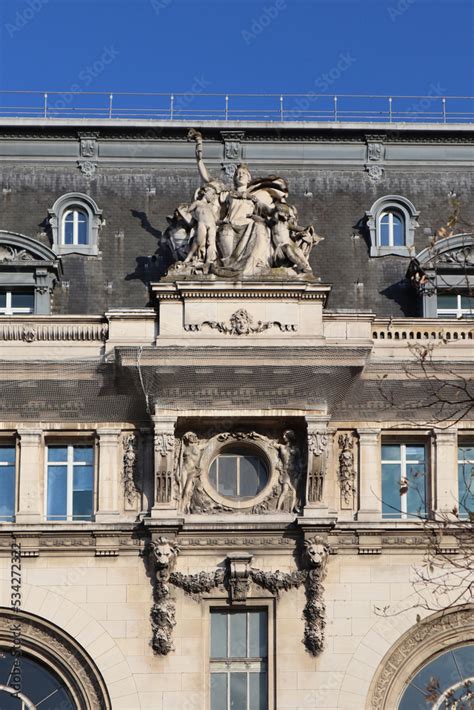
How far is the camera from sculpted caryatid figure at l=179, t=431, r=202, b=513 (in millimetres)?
46375

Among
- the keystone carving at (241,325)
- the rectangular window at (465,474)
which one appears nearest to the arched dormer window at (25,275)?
the keystone carving at (241,325)

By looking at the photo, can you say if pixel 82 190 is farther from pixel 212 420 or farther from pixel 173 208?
pixel 212 420

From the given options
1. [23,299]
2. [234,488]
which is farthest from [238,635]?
[23,299]

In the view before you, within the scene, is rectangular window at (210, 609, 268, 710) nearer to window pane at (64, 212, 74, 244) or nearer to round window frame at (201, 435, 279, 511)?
round window frame at (201, 435, 279, 511)

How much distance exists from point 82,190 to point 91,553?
10.9 meters

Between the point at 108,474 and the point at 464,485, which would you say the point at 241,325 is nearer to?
the point at 108,474

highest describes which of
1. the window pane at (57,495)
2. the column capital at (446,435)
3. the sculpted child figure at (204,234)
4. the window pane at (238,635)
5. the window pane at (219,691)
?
the sculpted child figure at (204,234)

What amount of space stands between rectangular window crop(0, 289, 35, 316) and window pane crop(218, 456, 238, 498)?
20.7 feet

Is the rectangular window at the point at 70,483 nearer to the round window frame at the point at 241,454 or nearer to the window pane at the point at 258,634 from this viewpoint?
the round window frame at the point at 241,454

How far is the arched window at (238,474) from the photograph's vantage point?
1837 inches

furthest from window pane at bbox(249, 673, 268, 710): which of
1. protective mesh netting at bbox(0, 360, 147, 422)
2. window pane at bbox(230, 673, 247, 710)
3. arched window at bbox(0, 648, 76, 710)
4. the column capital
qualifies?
the column capital

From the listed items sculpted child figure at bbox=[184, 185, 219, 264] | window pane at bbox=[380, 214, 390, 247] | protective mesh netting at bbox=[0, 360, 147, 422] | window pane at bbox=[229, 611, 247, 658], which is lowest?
window pane at bbox=[229, 611, 247, 658]

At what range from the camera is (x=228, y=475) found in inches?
1842

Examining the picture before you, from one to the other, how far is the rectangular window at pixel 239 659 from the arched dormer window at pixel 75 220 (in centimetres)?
1070
